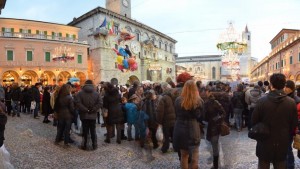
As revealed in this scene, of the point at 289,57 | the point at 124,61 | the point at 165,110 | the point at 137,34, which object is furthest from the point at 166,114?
the point at 137,34

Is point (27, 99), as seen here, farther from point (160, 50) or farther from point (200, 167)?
point (160, 50)

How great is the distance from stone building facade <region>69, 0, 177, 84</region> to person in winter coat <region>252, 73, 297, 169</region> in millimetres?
28718

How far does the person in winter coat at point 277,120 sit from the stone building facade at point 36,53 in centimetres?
2607

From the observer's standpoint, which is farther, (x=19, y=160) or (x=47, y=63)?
(x=47, y=63)

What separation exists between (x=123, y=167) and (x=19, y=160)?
7.72 ft

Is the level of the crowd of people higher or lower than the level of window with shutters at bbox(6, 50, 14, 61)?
lower

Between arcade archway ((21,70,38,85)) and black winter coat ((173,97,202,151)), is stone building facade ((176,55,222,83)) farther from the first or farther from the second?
black winter coat ((173,97,202,151))

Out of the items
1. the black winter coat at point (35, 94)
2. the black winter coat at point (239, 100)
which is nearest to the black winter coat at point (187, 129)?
the black winter coat at point (239, 100)

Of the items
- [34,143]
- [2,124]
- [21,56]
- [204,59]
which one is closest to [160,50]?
[21,56]

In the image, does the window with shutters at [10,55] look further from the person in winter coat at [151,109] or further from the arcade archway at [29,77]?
the person in winter coat at [151,109]

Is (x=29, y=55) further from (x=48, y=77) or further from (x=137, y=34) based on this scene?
(x=137, y=34)

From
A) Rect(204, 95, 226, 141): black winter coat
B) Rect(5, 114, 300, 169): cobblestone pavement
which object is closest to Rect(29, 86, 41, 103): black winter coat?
Rect(5, 114, 300, 169): cobblestone pavement

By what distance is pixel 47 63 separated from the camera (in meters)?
31.9

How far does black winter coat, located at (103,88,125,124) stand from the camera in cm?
747
